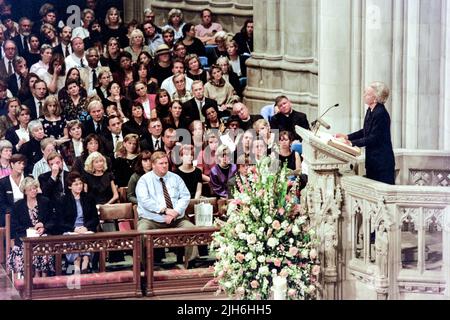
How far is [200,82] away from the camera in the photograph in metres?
23.5

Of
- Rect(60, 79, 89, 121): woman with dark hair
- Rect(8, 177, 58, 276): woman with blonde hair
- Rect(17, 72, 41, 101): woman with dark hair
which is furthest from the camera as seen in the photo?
Rect(17, 72, 41, 101): woman with dark hair

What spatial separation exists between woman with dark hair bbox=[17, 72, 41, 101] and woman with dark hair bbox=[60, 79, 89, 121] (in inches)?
16.3

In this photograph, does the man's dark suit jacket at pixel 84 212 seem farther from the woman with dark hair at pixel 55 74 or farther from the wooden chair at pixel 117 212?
the woman with dark hair at pixel 55 74

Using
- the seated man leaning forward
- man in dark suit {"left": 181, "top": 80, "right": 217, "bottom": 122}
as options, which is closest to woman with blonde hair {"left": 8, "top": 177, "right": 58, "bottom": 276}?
the seated man leaning forward

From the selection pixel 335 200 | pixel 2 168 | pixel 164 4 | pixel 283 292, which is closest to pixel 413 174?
pixel 335 200

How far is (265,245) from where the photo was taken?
18.8 meters

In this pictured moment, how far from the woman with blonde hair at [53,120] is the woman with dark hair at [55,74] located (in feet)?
2.05

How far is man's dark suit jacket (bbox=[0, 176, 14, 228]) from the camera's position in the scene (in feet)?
69.7

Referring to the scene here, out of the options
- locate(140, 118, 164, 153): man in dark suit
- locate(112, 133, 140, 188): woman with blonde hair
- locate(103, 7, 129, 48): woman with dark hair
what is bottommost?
locate(112, 133, 140, 188): woman with blonde hair

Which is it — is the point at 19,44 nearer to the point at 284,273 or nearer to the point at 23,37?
the point at 23,37

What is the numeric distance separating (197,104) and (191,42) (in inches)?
75.1

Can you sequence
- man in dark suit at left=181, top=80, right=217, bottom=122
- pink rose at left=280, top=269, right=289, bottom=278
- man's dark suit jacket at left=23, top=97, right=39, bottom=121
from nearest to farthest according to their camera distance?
pink rose at left=280, top=269, right=289, bottom=278, man's dark suit jacket at left=23, top=97, right=39, bottom=121, man in dark suit at left=181, top=80, right=217, bottom=122

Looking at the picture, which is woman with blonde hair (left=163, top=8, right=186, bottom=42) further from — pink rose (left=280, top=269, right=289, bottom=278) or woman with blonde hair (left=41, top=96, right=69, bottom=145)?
pink rose (left=280, top=269, right=289, bottom=278)

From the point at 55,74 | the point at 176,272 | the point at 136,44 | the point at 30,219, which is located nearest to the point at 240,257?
the point at 176,272
